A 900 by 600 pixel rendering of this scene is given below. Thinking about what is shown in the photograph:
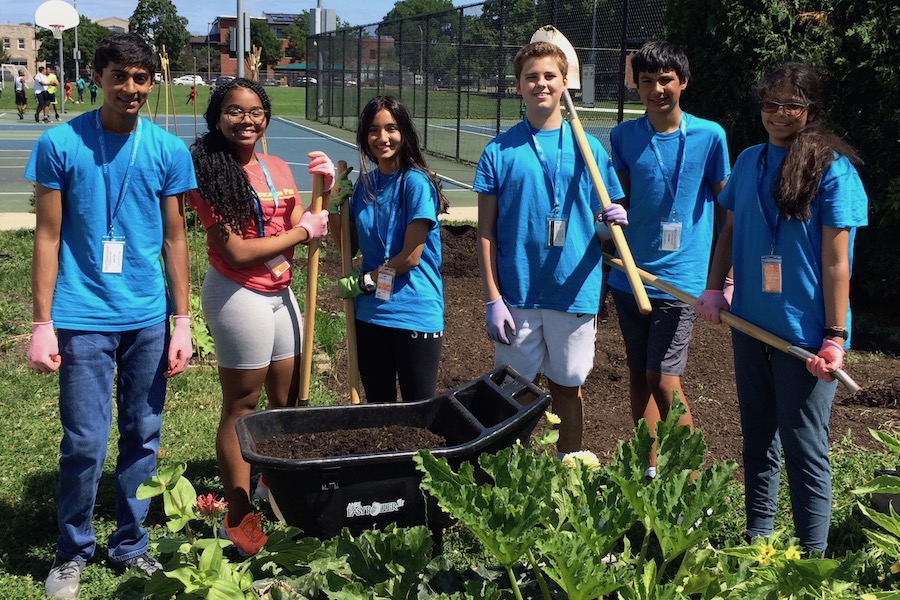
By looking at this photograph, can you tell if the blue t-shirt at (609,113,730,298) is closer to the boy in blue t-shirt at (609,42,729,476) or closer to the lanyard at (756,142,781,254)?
the boy in blue t-shirt at (609,42,729,476)

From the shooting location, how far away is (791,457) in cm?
311

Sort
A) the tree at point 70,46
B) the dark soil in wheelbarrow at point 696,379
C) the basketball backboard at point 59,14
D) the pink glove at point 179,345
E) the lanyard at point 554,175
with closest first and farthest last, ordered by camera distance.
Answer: the pink glove at point 179,345, the lanyard at point 554,175, the dark soil in wheelbarrow at point 696,379, the basketball backboard at point 59,14, the tree at point 70,46

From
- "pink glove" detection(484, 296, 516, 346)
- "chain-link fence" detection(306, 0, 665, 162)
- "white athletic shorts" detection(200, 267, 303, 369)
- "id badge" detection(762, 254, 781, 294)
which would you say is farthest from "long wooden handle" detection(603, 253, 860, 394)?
"chain-link fence" detection(306, 0, 665, 162)

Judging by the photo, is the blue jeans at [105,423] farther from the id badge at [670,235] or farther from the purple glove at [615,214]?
the id badge at [670,235]

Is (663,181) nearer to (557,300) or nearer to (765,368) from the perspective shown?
(557,300)

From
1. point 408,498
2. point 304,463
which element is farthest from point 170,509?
point 408,498

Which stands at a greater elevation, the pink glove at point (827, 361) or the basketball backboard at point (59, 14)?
the basketball backboard at point (59, 14)

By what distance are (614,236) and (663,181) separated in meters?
0.50

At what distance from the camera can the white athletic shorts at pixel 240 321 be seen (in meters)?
3.34

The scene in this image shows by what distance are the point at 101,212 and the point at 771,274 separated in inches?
89.3

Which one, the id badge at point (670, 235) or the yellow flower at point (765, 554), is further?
the id badge at point (670, 235)

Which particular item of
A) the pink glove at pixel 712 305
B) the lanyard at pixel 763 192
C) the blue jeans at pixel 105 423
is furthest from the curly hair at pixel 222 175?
the lanyard at pixel 763 192

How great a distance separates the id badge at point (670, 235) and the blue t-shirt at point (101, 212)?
1.93 m

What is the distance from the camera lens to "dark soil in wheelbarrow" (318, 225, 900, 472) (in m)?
4.84
